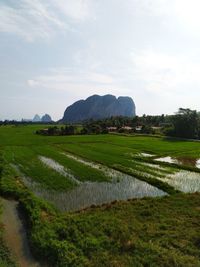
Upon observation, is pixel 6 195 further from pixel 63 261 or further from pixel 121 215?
pixel 63 261

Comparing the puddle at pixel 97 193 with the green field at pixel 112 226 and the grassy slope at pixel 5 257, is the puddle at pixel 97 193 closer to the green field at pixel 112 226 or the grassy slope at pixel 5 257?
the green field at pixel 112 226

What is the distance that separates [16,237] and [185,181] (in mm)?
15754

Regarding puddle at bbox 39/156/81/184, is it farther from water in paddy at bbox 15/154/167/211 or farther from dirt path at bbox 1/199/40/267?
dirt path at bbox 1/199/40/267

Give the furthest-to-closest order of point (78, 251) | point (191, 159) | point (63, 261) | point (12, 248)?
point (191, 159)
point (12, 248)
point (78, 251)
point (63, 261)

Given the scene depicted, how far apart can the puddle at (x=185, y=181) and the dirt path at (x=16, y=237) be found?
1154cm

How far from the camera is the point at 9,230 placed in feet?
44.1

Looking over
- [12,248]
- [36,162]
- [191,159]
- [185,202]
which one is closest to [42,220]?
[12,248]

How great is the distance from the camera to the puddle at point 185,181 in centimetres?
2186

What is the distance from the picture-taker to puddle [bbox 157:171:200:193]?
861 inches

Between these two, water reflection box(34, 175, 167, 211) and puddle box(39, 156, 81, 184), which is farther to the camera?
puddle box(39, 156, 81, 184)

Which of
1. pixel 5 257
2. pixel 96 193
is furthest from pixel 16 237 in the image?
pixel 96 193

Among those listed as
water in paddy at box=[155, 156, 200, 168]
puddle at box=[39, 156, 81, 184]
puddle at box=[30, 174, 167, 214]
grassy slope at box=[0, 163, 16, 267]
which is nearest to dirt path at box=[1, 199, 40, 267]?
grassy slope at box=[0, 163, 16, 267]

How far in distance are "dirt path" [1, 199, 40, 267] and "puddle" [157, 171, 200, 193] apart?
37.9ft

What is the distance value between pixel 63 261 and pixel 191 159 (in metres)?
30.5
